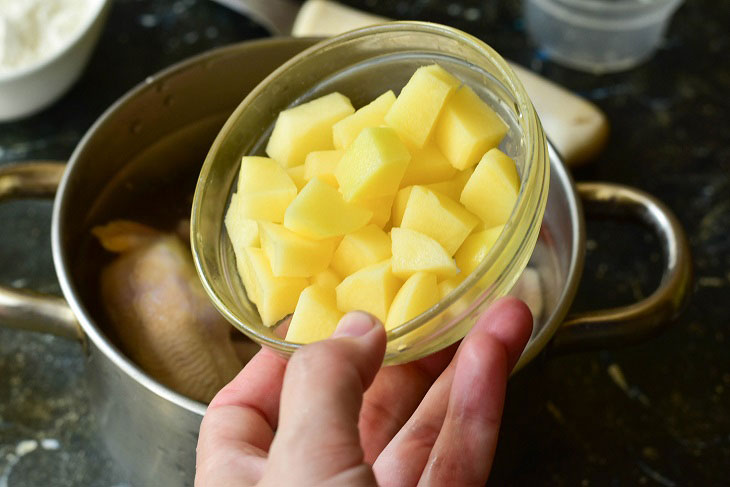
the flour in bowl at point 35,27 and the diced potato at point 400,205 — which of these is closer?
the diced potato at point 400,205

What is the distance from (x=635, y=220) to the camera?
0.91m

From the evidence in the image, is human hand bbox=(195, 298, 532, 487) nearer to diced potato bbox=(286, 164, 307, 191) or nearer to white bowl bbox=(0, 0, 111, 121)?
diced potato bbox=(286, 164, 307, 191)

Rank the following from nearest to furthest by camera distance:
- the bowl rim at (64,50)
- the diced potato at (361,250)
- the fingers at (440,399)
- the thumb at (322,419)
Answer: the thumb at (322,419), the fingers at (440,399), the diced potato at (361,250), the bowl rim at (64,50)

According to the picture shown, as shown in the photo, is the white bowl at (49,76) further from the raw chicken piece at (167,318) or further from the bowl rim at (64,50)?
the raw chicken piece at (167,318)

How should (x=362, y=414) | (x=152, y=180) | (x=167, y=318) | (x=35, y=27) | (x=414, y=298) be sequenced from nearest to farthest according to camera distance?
(x=414, y=298), (x=362, y=414), (x=167, y=318), (x=152, y=180), (x=35, y=27)

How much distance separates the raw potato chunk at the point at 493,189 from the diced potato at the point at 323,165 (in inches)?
5.1

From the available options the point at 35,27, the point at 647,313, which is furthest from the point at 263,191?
the point at 35,27

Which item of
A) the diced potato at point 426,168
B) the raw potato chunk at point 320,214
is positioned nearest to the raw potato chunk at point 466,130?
the diced potato at point 426,168

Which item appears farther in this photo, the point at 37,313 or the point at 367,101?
the point at 367,101

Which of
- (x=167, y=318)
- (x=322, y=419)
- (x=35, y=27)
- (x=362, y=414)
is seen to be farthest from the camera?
(x=35, y=27)

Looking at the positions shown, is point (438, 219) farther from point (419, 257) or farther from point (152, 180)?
point (152, 180)

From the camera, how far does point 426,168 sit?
2.53 ft

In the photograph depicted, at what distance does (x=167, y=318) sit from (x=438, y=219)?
1.31ft

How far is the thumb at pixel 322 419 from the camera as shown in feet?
1.68
